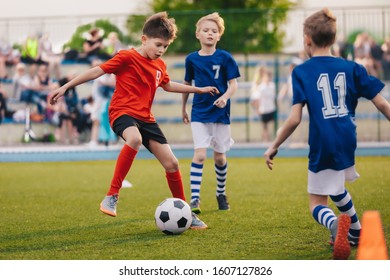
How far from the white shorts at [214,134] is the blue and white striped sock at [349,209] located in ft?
8.51

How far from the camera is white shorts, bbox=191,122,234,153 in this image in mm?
7671

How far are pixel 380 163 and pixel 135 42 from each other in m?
7.65

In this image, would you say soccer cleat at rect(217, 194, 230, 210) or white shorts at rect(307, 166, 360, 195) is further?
soccer cleat at rect(217, 194, 230, 210)

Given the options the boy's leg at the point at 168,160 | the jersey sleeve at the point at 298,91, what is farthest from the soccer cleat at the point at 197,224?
the jersey sleeve at the point at 298,91

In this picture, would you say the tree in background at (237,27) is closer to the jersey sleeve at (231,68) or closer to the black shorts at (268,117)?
the black shorts at (268,117)

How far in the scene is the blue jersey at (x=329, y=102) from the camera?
4930 millimetres

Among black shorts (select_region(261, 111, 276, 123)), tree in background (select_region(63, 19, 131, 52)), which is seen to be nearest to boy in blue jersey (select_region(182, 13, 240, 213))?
black shorts (select_region(261, 111, 276, 123))

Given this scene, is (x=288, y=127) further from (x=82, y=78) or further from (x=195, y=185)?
(x=195, y=185)

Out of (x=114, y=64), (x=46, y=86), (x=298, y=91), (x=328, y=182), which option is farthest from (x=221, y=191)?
(x=46, y=86)

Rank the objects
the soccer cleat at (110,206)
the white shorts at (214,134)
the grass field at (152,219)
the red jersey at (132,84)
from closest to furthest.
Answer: the grass field at (152,219) < the soccer cleat at (110,206) < the red jersey at (132,84) < the white shorts at (214,134)

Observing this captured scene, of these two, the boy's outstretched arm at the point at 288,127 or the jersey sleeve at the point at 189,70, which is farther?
the jersey sleeve at the point at 189,70

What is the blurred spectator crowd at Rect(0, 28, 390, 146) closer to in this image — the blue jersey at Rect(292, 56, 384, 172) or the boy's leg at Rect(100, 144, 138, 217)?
the boy's leg at Rect(100, 144, 138, 217)

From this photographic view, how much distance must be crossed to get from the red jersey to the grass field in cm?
101

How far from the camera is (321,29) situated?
496 centimetres
